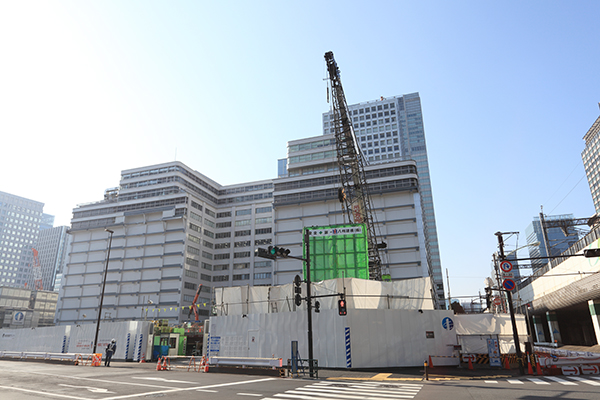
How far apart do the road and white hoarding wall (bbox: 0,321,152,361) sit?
61.8ft

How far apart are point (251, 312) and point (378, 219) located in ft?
156

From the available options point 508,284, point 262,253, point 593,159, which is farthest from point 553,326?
point 593,159

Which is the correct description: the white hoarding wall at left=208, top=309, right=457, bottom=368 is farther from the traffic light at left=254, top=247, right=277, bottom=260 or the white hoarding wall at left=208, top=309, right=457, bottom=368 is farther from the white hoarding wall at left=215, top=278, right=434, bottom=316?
the traffic light at left=254, top=247, right=277, bottom=260

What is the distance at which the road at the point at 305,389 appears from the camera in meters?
13.2

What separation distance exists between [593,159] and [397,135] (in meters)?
79.5

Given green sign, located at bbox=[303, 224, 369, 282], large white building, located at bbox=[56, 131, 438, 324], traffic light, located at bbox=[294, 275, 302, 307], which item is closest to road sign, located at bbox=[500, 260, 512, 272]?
traffic light, located at bbox=[294, 275, 302, 307]

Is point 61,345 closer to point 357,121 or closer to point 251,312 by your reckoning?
point 251,312

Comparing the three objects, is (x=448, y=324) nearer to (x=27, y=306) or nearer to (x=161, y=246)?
(x=161, y=246)

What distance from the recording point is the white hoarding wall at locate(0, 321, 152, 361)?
3744 centimetres

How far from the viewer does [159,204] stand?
3570 inches

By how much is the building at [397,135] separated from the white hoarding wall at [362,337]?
370ft

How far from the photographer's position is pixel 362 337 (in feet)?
80.5

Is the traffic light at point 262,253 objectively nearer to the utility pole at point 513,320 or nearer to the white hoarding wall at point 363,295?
the white hoarding wall at point 363,295

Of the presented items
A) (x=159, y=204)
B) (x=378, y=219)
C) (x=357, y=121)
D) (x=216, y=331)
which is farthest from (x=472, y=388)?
(x=357, y=121)
